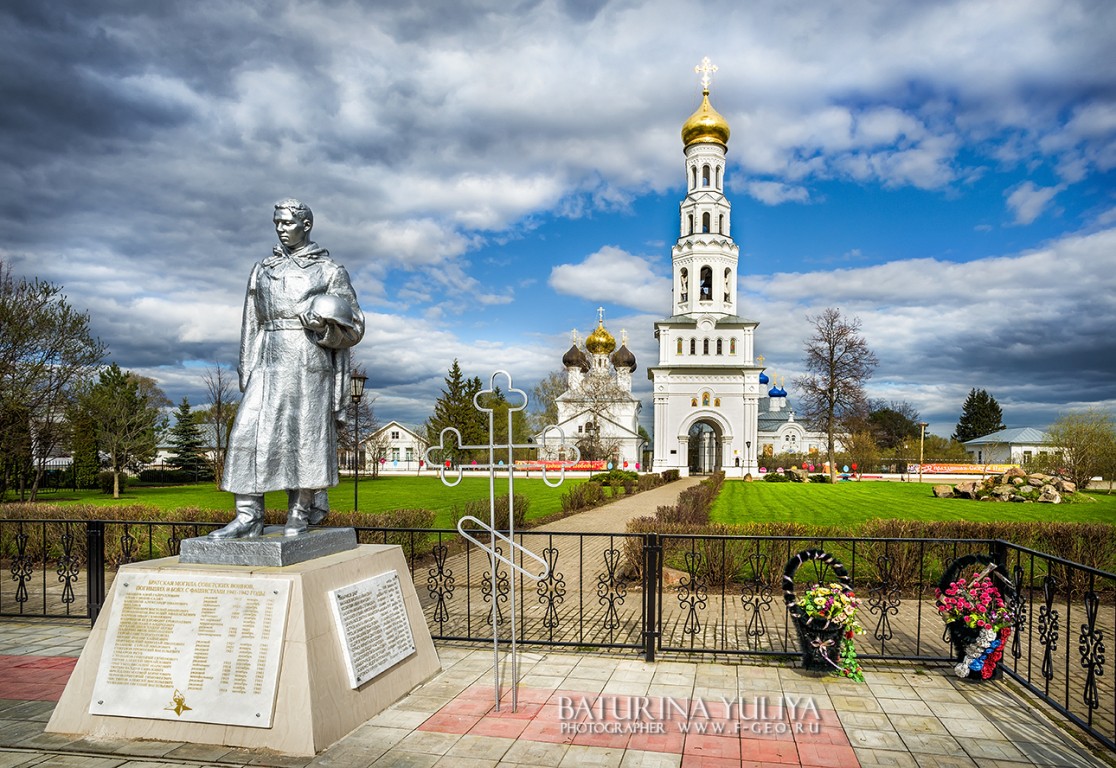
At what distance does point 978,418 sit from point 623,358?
43150 mm

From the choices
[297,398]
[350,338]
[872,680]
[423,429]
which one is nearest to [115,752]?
[297,398]

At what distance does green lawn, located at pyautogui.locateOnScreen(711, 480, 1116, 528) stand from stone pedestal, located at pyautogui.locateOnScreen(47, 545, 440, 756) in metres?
13.4

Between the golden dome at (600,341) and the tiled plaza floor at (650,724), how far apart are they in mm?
59689

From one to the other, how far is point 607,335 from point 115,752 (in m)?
62.5

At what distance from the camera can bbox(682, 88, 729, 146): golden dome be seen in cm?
5106

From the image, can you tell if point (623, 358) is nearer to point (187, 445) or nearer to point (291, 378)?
point (187, 445)

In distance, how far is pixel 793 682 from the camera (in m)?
5.93

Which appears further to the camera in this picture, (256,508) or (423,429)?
(423,429)

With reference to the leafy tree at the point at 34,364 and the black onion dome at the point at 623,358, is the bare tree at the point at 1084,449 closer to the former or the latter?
the black onion dome at the point at 623,358

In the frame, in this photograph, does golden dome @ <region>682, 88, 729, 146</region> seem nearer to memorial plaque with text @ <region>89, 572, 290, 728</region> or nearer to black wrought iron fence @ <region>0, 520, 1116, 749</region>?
black wrought iron fence @ <region>0, 520, 1116, 749</region>

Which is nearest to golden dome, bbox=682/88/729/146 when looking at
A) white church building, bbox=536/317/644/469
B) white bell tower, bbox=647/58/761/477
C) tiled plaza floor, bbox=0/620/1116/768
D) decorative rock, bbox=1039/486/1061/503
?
white bell tower, bbox=647/58/761/477

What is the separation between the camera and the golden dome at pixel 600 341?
216 feet

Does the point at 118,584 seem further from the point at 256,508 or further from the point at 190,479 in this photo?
the point at 190,479

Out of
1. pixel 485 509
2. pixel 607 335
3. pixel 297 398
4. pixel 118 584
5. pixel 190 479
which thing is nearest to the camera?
pixel 118 584
